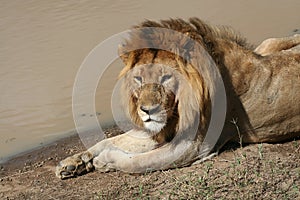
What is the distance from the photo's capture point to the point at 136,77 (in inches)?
184

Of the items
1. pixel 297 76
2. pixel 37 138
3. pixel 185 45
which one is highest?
pixel 185 45

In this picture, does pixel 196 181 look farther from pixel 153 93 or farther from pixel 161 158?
pixel 153 93

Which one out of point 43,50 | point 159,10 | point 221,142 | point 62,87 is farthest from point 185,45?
point 159,10

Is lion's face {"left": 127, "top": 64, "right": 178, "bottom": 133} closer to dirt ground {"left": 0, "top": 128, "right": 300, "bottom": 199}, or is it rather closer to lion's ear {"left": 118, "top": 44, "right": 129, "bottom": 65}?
lion's ear {"left": 118, "top": 44, "right": 129, "bottom": 65}

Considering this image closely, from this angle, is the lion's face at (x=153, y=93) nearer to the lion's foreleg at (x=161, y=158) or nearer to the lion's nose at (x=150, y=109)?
the lion's nose at (x=150, y=109)

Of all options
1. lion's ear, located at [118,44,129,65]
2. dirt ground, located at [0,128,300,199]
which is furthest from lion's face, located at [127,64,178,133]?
dirt ground, located at [0,128,300,199]

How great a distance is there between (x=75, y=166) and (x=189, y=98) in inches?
44.7

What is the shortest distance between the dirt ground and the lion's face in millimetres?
454

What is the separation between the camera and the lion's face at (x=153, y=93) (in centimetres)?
451

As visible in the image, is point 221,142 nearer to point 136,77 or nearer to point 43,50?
point 136,77

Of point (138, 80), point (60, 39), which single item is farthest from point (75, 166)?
point (60, 39)

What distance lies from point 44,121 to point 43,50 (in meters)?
2.00

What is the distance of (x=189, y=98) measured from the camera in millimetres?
4609

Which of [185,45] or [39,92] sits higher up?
[185,45]
